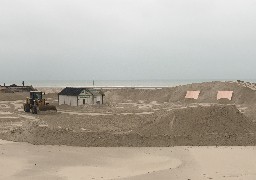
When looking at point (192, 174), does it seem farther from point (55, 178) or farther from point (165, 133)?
Answer: point (165, 133)

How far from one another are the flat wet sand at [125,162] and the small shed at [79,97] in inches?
1035

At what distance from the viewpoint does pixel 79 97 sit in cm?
5147

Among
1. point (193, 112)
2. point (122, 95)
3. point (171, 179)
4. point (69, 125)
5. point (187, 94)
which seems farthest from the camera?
point (122, 95)

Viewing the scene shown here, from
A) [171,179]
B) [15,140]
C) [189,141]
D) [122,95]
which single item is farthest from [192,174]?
[122,95]

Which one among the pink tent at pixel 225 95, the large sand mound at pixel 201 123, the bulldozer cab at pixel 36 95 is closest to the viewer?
the large sand mound at pixel 201 123

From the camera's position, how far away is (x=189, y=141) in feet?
83.1

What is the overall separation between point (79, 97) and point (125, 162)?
32.2 meters

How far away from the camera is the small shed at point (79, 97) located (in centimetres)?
5150

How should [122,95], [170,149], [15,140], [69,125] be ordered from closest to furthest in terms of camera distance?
1. [170,149]
2. [15,140]
3. [69,125]
4. [122,95]

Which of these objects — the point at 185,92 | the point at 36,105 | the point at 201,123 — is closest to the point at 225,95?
the point at 185,92

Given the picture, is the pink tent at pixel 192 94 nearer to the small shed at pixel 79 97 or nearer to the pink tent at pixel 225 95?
the pink tent at pixel 225 95

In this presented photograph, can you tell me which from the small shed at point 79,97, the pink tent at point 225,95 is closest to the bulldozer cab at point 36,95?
the small shed at point 79,97

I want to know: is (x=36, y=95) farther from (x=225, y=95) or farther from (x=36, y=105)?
(x=225, y=95)

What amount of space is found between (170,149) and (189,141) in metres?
2.13
